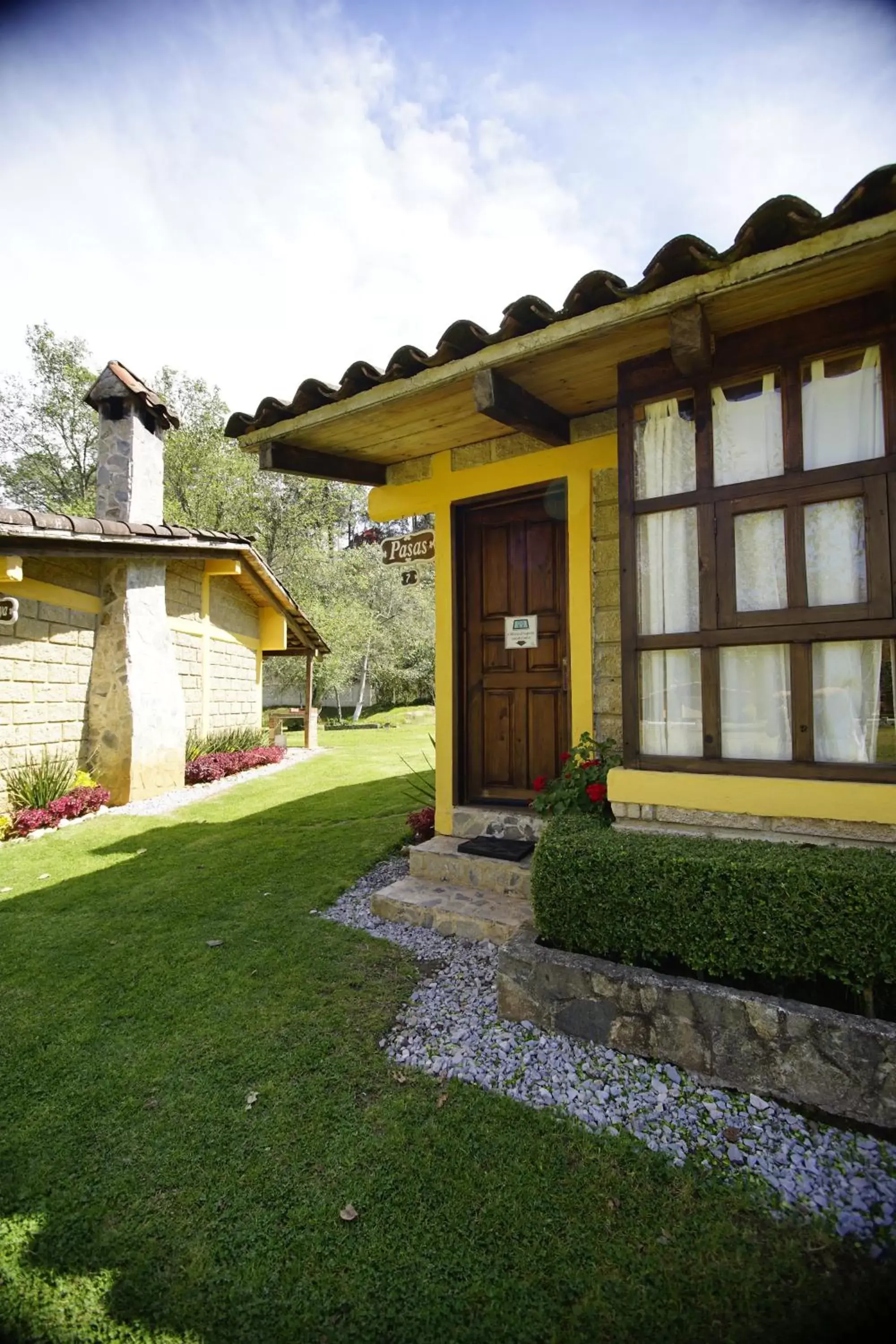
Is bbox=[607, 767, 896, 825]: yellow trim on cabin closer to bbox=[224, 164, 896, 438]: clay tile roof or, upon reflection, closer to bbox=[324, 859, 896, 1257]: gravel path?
bbox=[324, 859, 896, 1257]: gravel path

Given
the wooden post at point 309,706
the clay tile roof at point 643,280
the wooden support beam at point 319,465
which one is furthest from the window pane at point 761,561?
the wooden post at point 309,706

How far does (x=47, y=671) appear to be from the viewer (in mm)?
7234

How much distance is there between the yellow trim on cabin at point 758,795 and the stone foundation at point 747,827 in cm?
3

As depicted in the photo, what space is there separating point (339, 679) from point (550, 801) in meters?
17.3

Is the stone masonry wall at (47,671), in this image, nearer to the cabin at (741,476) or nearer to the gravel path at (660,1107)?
the cabin at (741,476)

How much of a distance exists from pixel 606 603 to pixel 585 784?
125 centimetres

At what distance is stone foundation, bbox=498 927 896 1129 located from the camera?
1989 millimetres

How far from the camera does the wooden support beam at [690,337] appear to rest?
2564 millimetres

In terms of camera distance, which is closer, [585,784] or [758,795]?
[758,795]

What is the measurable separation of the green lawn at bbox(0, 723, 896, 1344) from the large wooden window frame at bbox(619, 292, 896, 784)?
1652 mm

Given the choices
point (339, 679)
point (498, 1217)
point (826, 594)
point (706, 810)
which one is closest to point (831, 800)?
point (706, 810)

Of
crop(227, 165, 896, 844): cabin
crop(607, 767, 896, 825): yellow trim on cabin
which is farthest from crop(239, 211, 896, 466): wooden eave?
crop(607, 767, 896, 825): yellow trim on cabin

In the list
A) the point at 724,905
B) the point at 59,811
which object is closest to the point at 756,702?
the point at 724,905

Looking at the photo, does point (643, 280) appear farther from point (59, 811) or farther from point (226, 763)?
point (226, 763)
